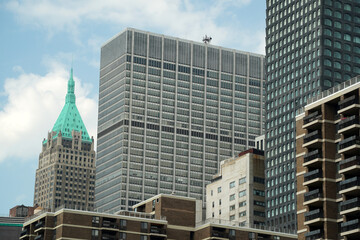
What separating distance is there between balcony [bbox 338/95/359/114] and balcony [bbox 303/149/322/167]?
811 centimetres

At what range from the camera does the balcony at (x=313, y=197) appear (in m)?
154

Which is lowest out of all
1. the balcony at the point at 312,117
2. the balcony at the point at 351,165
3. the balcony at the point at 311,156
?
the balcony at the point at 351,165

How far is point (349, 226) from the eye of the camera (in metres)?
147

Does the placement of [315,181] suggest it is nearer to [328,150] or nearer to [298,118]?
[328,150]

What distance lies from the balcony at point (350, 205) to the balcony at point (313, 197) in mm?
5171

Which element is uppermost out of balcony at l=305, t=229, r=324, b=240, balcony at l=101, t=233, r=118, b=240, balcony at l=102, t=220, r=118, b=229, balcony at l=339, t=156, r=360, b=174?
balcony at l=339, t=156, r=360, b=174

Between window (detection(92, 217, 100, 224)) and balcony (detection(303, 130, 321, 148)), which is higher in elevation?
balcony (detection(303, 130, 321, 148))

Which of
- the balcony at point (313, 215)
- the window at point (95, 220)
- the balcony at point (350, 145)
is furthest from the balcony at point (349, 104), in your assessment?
the window at point (95, 220)

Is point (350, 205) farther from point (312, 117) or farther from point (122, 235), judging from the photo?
point (122, 235)

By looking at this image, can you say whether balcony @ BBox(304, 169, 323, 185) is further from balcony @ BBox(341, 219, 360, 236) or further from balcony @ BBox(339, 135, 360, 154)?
balcony @ BBox(341, 219, 360, 236)

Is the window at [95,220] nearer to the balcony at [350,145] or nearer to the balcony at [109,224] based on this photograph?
the balcony at [109,224]

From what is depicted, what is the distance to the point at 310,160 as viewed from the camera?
518 feet

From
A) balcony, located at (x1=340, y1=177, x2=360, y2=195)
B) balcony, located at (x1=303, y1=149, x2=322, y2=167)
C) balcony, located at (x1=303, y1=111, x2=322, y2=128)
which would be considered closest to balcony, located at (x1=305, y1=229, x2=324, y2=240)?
balcony, located at (x1=340, y1=177, x2=360, y2=195)

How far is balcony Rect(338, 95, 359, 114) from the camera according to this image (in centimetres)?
15212
